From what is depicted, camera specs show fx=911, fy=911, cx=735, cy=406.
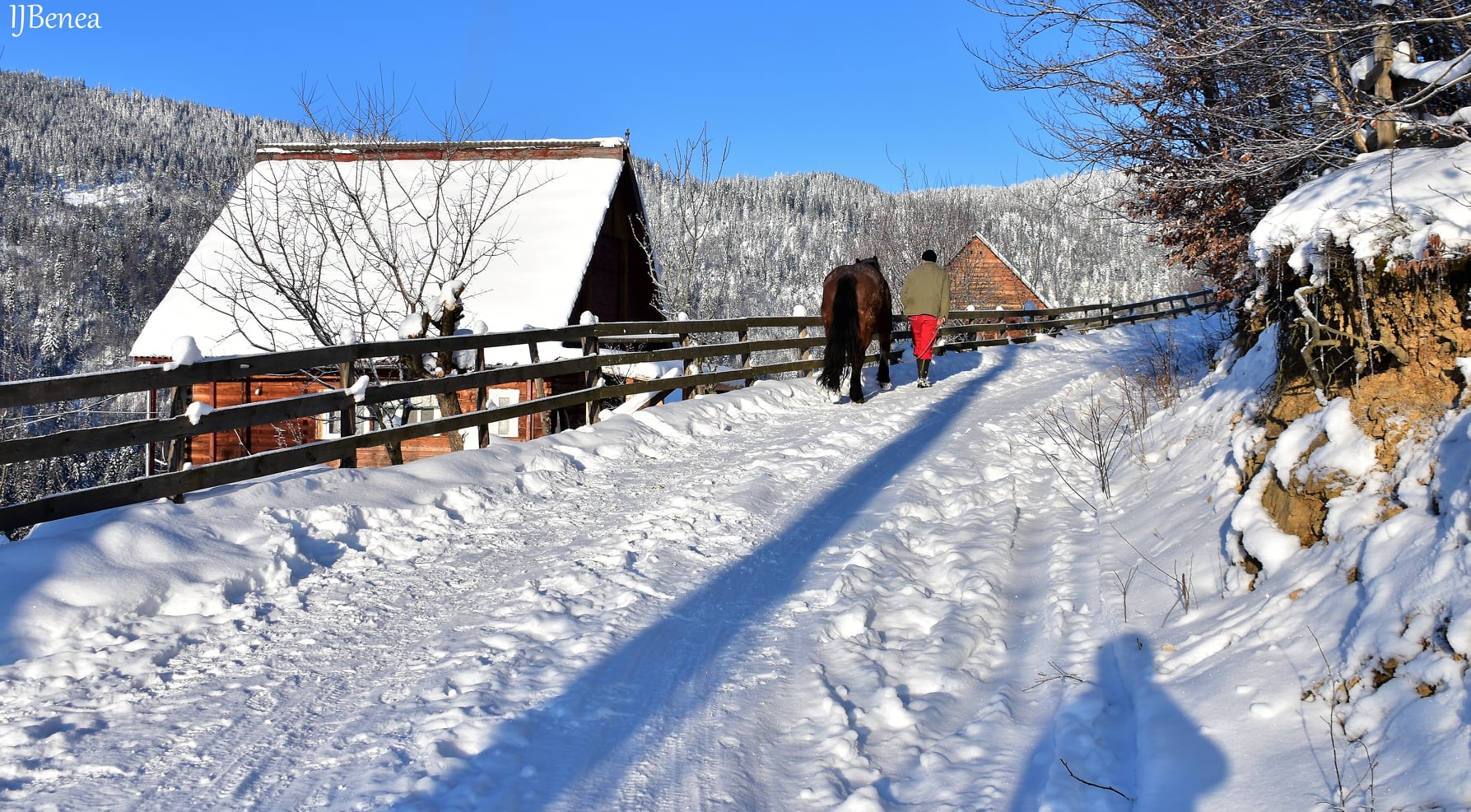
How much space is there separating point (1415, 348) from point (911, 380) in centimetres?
1036

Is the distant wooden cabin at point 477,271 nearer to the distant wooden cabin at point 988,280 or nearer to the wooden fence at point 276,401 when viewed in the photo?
the wooden fence at point 276,401

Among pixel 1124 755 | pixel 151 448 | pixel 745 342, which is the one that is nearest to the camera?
pixel 1124 755

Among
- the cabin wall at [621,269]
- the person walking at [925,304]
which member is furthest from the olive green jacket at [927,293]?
the cabin wall at [621,269]

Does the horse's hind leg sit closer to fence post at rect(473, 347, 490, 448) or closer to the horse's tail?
the horse's tail

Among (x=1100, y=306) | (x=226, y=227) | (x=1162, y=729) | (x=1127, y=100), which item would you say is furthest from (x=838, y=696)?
(x=1100, y=306)

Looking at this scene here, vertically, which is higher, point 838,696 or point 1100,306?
point 1100,306

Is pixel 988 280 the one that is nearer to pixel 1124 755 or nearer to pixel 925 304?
pixel 925 304

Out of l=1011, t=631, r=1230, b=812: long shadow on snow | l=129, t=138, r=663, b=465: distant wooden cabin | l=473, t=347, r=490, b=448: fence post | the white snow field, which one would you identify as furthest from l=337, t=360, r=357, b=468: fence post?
l=129, t=138, r=663, b=465: distant wooden cabin

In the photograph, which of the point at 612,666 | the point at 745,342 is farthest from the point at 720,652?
the point at 745,342

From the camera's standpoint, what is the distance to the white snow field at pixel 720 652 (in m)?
2.87

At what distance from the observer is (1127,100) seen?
7.69m

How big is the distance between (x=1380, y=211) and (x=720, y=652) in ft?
12.5

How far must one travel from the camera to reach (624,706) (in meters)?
3.43

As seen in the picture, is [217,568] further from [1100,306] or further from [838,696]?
[1100,306]
